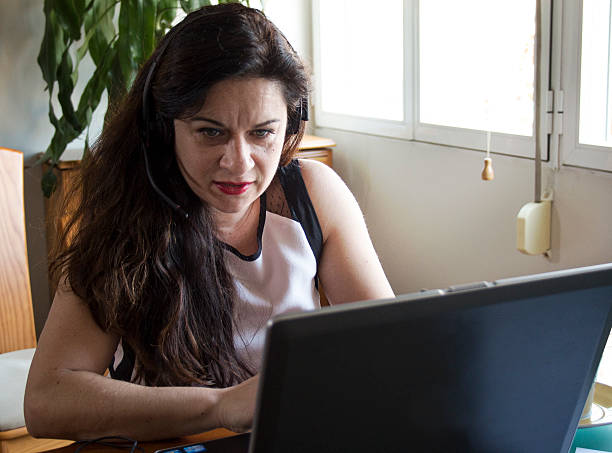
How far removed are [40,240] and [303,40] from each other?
4.38ft

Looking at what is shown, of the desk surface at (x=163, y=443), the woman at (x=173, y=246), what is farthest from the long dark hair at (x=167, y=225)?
the desk surface at (x=163, y=443)

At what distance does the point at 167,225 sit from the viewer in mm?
1222

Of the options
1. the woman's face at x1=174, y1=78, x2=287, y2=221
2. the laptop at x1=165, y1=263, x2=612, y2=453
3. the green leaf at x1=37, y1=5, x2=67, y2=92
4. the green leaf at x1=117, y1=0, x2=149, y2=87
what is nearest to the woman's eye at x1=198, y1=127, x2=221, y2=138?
the woman's face at x1=174, y1=78, x2=287, y2=221

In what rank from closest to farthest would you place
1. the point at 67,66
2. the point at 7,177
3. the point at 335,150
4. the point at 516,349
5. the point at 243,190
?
the point at 516,349 → the point at 243,190 → the point at 7,177 → the point at 67,66 → the point at 335,150

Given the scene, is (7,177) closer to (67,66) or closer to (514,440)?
(67,66)

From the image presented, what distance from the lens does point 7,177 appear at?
6.08 feet

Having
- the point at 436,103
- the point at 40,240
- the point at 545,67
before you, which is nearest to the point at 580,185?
the point at 545,67

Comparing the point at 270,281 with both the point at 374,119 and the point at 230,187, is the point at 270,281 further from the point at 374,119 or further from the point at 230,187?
the point at 374,119

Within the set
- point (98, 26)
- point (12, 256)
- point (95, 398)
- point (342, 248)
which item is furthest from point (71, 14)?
point (95, 398)

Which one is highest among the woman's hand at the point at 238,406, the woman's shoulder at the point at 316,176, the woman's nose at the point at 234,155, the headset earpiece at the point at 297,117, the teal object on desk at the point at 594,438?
the headset earpiece at the point at 297,117

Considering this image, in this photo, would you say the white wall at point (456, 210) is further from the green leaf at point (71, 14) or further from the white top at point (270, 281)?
the green leaf at point (71, 14)

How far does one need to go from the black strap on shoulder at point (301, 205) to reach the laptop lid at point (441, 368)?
2.35ft

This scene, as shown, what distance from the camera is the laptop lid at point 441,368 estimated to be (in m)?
0.57

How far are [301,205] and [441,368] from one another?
809mm
